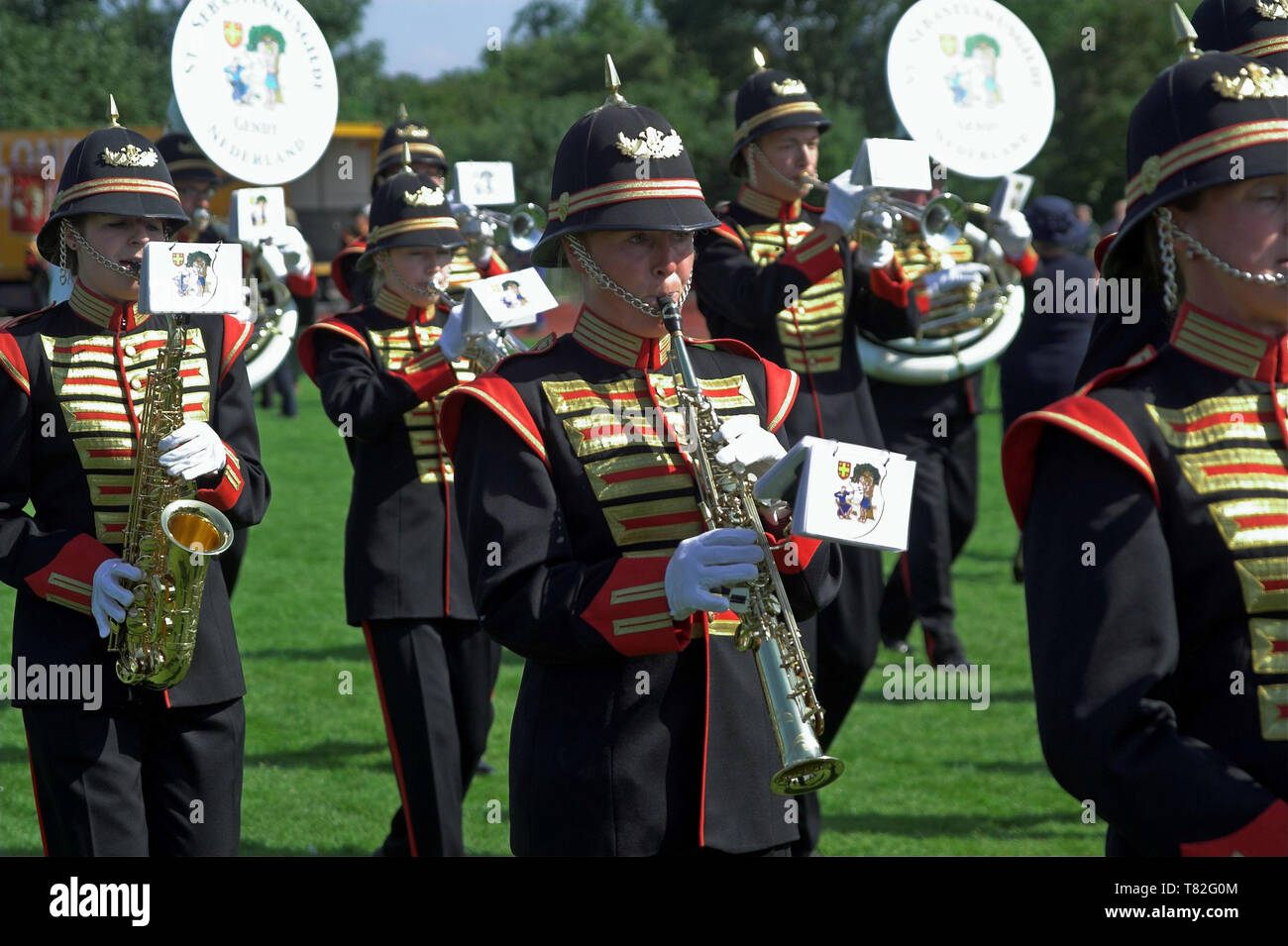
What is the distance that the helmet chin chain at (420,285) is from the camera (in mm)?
6586

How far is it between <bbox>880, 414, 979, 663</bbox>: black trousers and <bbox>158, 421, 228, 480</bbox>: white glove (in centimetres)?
550

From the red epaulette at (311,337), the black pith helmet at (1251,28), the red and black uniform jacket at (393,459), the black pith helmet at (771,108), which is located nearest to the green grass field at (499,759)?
the red and black uniform jacket at (393,459)

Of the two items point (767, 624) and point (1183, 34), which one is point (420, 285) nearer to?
point (767, 624)

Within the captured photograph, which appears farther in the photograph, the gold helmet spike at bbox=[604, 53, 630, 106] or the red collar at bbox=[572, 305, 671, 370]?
the gold helmet spike at bbox=[604, 53, 630, 106]

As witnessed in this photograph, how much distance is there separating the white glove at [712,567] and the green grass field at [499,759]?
328 cm

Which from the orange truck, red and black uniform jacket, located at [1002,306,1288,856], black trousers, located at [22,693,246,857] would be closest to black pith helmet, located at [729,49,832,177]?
black trousers, located at [22,693,246,857]

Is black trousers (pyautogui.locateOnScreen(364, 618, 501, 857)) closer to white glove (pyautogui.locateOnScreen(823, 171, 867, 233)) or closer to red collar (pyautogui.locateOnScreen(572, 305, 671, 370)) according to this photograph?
white glove (pyautogui.locateOnScreen(823, 171, 867, 233))

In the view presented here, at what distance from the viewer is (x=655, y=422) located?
3.79 meters

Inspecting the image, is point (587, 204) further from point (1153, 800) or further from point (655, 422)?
point (1153, 800)

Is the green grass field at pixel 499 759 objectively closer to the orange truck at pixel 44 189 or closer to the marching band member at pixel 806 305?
the marching band member at pixel 806 305

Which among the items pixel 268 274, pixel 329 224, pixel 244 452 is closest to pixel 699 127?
pixel 329 224

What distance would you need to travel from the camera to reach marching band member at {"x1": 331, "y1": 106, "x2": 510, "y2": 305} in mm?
7598

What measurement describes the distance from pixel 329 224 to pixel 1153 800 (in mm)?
29724

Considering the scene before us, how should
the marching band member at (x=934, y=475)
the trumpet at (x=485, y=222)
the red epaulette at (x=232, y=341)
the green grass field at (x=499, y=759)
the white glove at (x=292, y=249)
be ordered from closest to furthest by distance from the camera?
the red epaulette at (x=232, y=341) → the green grass field at (x=499, y=759) → the trumpet at (x=485, y=222) → the white glove at (x=292, y=249) → the marching band member at (x=934, y=475)
